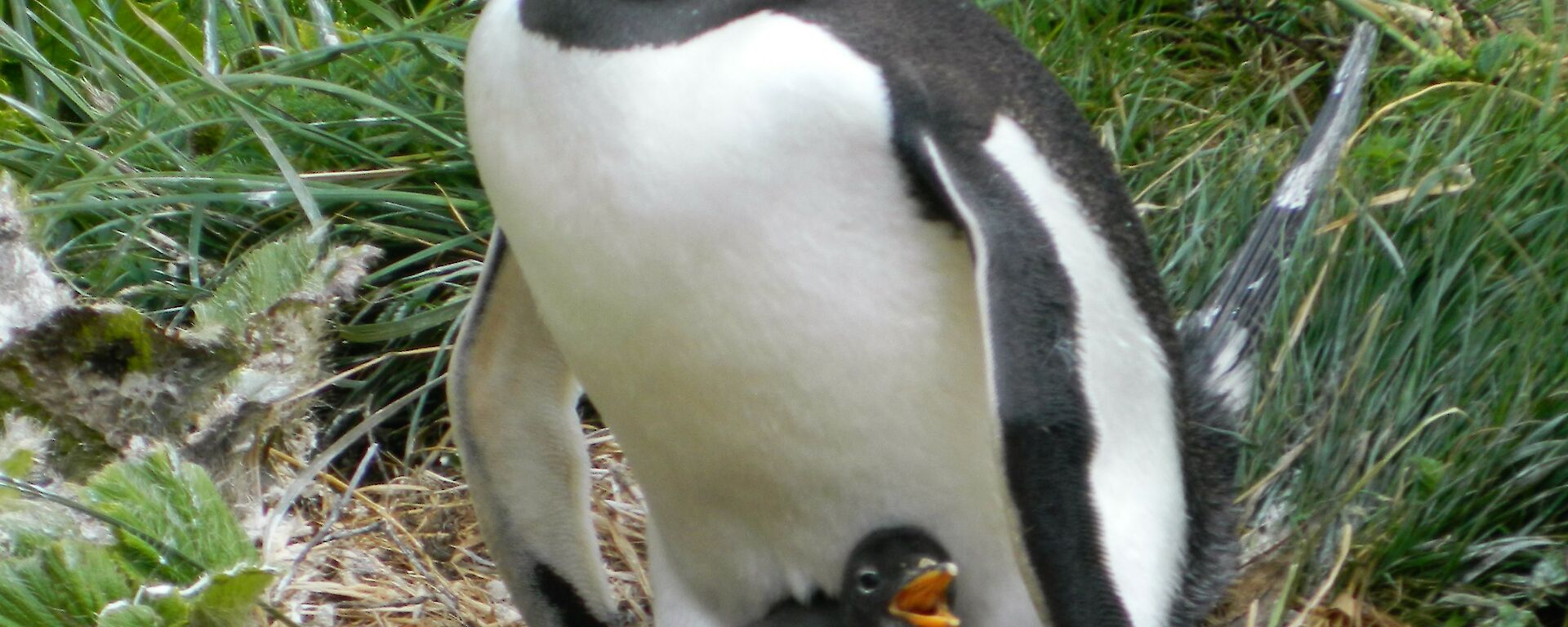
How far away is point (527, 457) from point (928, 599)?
582 millimetres

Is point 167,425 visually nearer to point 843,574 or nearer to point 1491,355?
point 843,574

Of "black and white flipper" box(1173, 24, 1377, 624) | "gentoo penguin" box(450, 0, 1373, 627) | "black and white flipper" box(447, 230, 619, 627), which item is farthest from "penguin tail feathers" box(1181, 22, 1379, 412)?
"black and white flipper" box(447, 230, 619, 627)

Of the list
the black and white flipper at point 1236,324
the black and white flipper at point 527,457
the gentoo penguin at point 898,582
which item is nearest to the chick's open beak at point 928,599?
the gentoo penguin at point 898,582

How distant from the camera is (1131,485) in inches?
64.2

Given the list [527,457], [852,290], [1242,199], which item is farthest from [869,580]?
[1242,199]

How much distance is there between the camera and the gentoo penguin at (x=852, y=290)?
61.0 inches

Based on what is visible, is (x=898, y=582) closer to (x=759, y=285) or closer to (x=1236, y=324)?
(x=759, y=285)

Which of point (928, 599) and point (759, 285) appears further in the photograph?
point (928, 599)

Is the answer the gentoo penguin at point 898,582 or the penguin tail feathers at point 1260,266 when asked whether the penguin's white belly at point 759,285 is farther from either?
the penguin tail feathers at point 1260,266

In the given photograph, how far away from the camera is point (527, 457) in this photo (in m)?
2.12

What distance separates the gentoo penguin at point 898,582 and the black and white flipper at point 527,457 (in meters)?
0.43

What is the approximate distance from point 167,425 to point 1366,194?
1.66 metres

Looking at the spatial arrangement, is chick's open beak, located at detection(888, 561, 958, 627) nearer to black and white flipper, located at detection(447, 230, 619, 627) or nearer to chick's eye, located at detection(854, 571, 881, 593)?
chick's eye, located at detection(854, 571, 881, 593)

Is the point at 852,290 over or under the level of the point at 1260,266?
over
